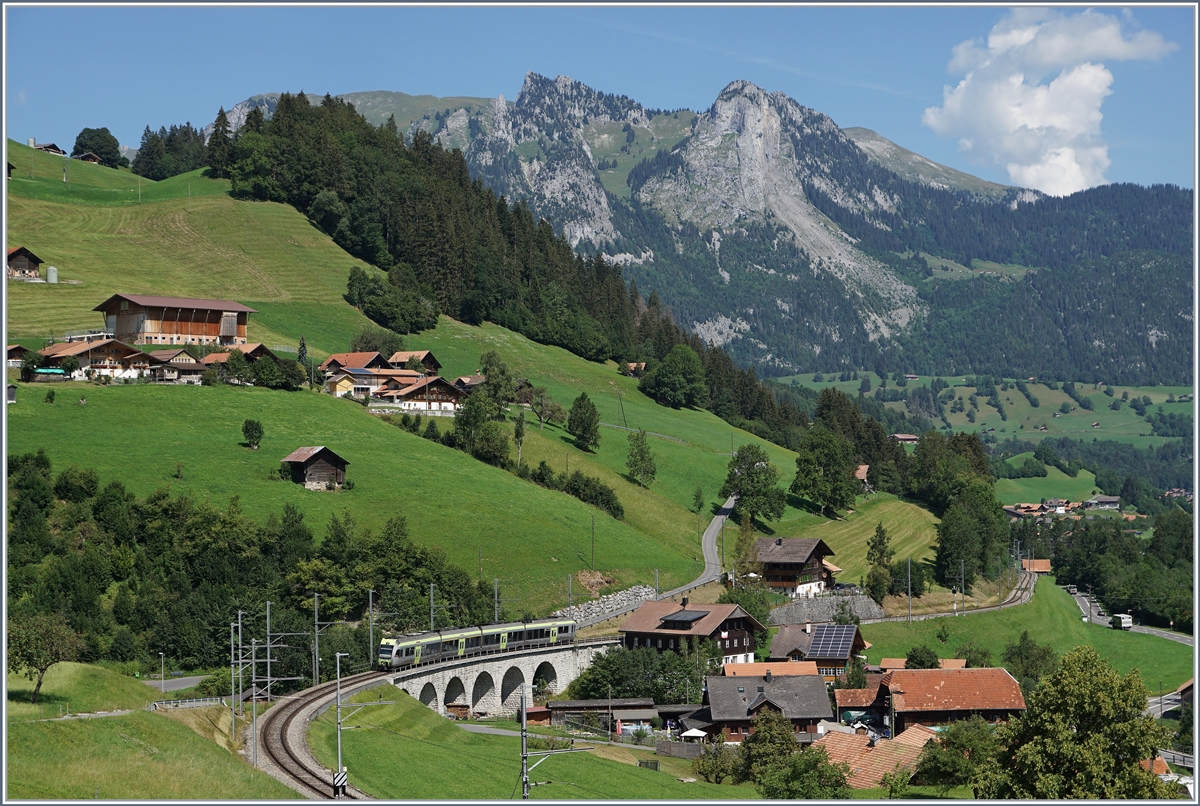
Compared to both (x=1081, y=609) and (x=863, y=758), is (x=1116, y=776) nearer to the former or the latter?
(x=863, y=758)

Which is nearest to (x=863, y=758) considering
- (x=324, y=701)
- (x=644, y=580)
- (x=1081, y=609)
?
(x=324, y=701)

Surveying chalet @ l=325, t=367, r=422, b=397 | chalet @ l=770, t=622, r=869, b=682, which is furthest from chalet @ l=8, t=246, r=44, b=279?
chalet @ l=770, t=622, r=869, b=682

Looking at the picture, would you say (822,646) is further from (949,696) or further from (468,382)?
(468,382)

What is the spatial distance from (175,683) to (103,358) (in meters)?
58.5

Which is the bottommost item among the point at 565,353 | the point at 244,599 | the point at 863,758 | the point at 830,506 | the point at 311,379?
the point at 863,758

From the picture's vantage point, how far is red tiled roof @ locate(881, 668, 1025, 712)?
A: 78812 millimetres

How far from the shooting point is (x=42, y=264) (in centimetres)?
15262

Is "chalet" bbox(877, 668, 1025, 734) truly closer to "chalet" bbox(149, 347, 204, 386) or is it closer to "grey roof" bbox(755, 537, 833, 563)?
"grey roof" bbox(755, 537, 833, 563)

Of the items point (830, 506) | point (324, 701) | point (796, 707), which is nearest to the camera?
point (324, 701)

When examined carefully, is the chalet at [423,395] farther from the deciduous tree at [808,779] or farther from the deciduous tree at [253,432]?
the deciduous tree at [808,779]

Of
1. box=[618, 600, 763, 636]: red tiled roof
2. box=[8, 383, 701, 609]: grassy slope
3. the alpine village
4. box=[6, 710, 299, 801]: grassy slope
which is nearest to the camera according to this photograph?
box=[6, 710, 299, 801]: grassy slope

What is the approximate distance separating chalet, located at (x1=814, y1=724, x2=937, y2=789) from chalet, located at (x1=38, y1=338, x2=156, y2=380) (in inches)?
3229

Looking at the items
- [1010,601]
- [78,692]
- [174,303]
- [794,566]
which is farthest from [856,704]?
[174,303]

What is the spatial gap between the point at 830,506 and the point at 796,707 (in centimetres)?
7459
